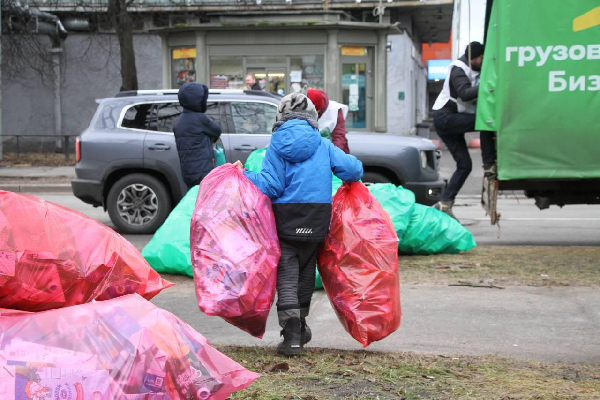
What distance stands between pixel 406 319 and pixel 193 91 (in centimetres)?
355

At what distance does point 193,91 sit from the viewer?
8047 millimetres

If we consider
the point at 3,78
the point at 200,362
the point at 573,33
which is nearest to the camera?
the point at 200,362

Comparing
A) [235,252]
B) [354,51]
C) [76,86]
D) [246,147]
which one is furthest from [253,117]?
[76,86]

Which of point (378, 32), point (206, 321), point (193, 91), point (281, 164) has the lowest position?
point (206, 321)

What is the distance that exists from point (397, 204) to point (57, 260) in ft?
15.8

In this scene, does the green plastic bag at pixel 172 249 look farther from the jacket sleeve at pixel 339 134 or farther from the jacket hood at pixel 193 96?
the jacket sleeve at pixel 339 134

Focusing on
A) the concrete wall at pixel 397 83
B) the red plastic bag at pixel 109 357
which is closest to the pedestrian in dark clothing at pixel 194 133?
the red plastic bag at pixel 109 357

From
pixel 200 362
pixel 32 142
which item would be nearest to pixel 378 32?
pixel 32 142

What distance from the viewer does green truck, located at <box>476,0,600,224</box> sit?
282 inches

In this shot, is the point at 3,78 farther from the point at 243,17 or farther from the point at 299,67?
the point at 299,67

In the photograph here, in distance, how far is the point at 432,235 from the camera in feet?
25.9

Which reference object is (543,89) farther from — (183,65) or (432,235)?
(183,65)

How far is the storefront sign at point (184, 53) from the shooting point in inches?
800

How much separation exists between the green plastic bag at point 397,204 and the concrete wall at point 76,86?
19880 mm
